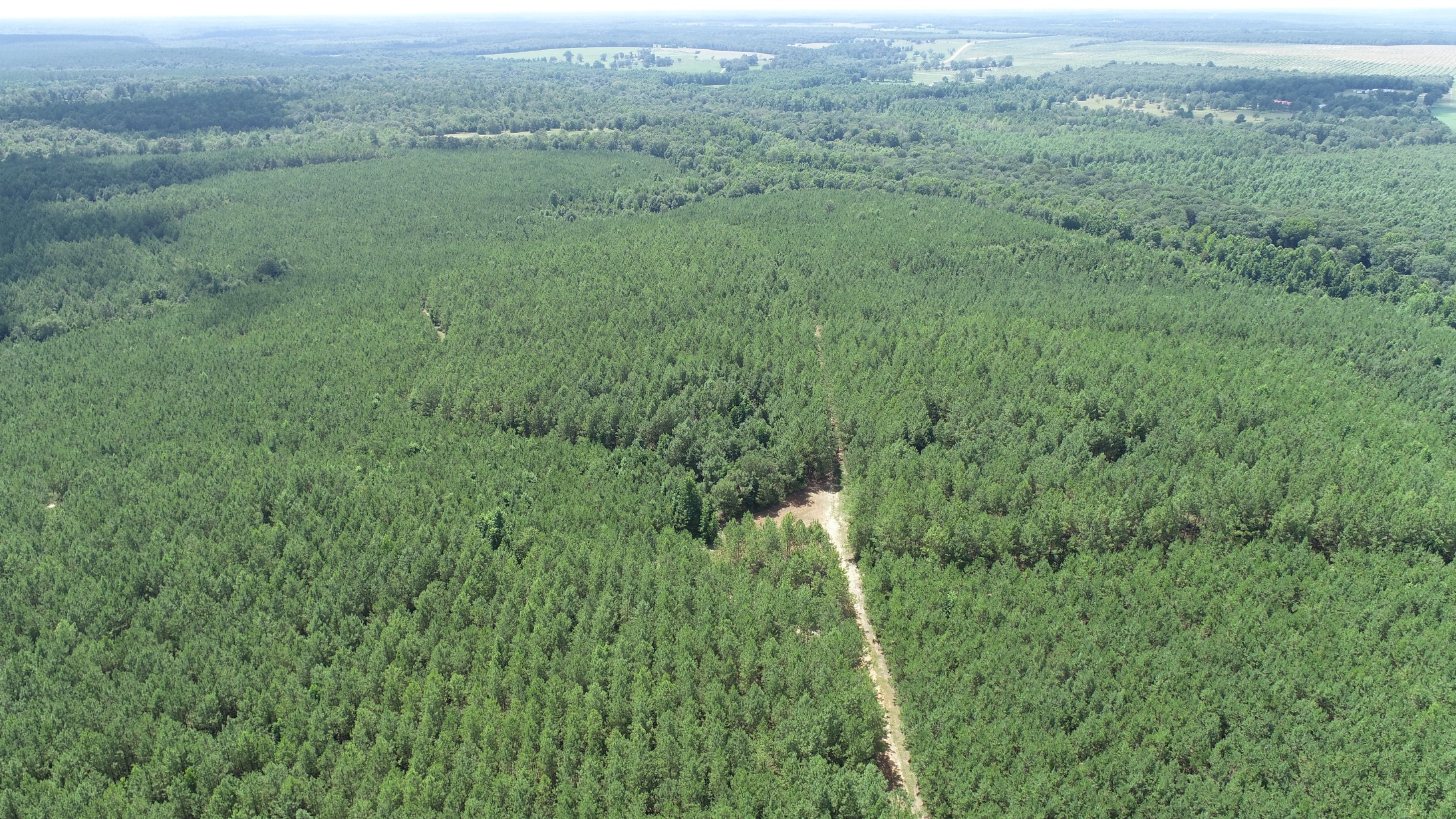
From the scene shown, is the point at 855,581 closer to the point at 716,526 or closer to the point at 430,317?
the point at 716,526

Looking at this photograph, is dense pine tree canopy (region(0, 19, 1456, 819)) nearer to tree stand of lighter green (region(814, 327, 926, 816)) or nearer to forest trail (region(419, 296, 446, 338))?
forest trail (region(419, 296, 446, 338))

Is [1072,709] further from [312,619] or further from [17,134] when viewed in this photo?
[17,134]

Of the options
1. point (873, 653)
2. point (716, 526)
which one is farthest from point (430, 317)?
point (873, 653)

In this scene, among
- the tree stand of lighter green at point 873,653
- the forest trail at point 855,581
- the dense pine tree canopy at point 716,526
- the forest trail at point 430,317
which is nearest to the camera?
the dense pine tree canopy at point 716,526

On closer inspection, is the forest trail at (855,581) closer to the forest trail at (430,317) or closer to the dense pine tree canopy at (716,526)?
the dense pine tree canopy at (716,526)

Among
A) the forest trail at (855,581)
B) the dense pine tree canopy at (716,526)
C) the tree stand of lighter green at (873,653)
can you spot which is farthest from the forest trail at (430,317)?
the tree stand of lighter green at (873,653)

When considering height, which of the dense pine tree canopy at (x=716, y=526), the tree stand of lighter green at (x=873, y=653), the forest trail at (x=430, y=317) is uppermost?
the forest trail at (x=430, y=317)

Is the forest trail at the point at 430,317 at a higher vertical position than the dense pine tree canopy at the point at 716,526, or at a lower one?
higher

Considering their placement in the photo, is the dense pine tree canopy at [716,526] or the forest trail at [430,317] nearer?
the dense pine tree canopy at [716,526]

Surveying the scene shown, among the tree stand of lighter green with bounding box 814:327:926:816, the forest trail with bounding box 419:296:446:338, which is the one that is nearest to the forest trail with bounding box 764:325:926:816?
the tree stand of lighter green with bounding box 814:327:926:816
